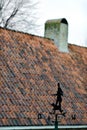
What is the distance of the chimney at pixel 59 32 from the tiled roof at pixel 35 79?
1.13 feet

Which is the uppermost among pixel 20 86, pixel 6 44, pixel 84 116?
pixel 6 44

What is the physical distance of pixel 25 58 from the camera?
1733 cm

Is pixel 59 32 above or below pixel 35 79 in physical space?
above

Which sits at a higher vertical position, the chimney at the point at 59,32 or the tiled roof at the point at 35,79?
the chimney at the point at 59,32

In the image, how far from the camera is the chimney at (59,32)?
2061cm

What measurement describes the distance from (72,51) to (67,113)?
17.6 feet

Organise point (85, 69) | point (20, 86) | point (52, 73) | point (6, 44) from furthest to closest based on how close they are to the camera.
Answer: point (85, 69) < point (52, 73) < point (6, 44) < point (20, 86)

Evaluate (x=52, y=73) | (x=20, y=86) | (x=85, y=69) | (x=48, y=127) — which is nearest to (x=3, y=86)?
(x=20, y=86)

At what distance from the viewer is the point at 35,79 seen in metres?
16.7

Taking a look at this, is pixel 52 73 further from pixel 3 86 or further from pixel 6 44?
pixel 3 86

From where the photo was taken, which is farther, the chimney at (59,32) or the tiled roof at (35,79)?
the chimney at (59,32)

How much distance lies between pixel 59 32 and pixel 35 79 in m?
4.66

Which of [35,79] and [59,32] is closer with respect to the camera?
[35,79]

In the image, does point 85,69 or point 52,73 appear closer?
point 52,73
